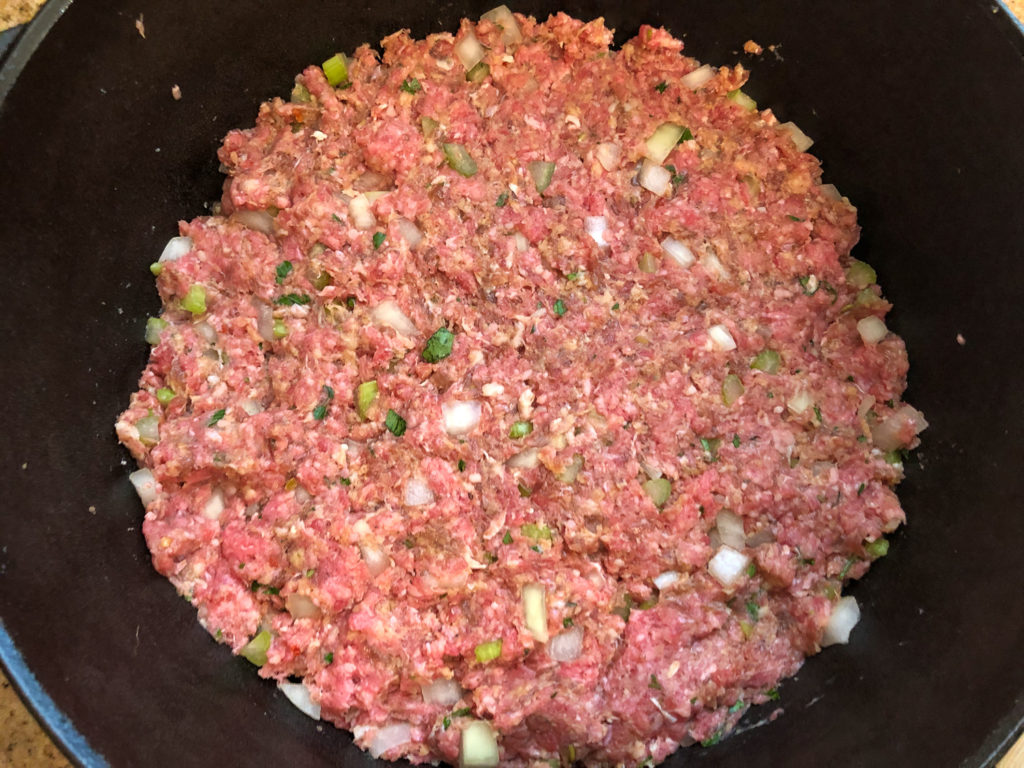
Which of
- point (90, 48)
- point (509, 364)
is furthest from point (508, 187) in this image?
point (90, 48)

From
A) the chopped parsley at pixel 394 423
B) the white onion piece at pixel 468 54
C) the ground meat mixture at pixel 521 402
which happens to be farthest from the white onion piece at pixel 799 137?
the chopped parsley at pixel 394 423

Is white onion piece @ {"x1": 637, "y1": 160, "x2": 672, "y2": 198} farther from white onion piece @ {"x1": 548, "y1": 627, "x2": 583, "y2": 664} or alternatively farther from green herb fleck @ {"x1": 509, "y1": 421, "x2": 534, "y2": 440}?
white onion piece @ {"x1": 548, "y1": 627, "x2": 583, "y2": 664}

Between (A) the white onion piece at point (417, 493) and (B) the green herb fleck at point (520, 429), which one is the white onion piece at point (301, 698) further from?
(B) the green herb fleck at point (520, 429)

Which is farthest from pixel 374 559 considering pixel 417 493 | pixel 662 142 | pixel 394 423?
pixel 662 142

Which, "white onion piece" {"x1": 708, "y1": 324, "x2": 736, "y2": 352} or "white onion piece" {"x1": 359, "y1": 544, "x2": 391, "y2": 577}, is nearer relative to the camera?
"white onion piece" {"x1": 359, "y1": 544, "x2": 391, "y2": 577}

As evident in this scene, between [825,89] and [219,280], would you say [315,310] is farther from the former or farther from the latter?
[825,89]

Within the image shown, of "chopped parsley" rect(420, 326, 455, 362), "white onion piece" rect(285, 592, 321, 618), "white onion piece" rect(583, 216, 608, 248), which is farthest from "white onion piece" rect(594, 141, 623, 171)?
"white onion piece" rect(285, 592, 321, 618)

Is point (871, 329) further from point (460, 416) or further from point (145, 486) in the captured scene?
point (145, 486)
